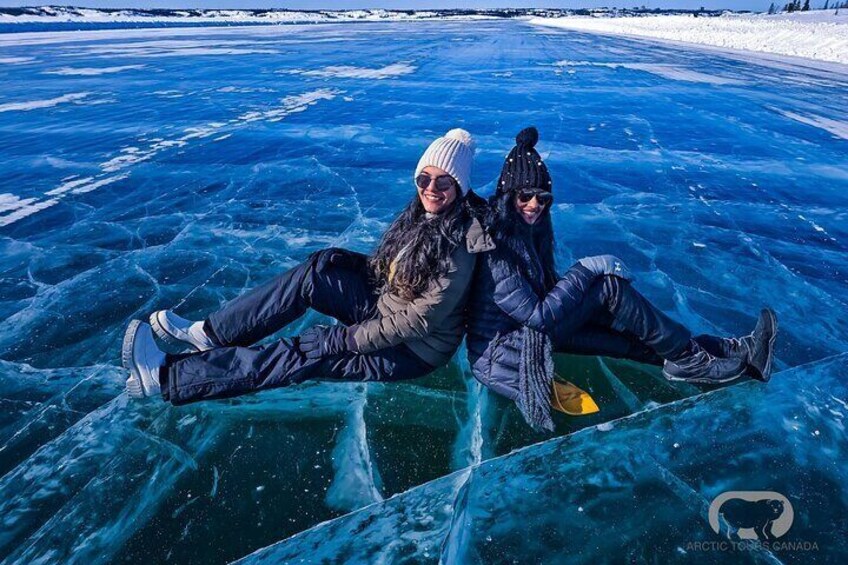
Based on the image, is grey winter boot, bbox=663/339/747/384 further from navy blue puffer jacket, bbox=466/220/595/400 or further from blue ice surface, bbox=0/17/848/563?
navy blue puffer jacket, bbox=466/220/595/400

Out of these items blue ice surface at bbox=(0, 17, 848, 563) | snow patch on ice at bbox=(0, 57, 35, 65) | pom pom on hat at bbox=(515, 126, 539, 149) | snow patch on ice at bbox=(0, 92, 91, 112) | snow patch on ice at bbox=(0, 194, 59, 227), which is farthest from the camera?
snow patch on ice at bbox=(0, 57, 35, 65)

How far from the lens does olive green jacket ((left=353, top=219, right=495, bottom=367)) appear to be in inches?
91.7

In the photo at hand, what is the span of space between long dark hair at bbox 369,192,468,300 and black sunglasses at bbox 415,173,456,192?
0.09m

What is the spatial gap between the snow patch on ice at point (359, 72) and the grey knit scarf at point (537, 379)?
13.8m

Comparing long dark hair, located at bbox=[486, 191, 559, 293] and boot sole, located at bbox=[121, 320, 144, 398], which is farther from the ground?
long dark hair, located at bbox=[486, 191, 559, 293]

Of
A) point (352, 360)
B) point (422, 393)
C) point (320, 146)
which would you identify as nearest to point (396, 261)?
point (352, 360)

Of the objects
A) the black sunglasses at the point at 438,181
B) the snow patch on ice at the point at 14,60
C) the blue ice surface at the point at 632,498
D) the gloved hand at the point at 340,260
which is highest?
the black sunglasses at the point at 438,181

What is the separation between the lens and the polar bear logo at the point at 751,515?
2.10 metres

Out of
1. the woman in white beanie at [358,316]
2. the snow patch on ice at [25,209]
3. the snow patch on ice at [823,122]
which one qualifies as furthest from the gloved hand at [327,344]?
the snow patch on ice at [823,122]

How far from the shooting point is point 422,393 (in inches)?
112

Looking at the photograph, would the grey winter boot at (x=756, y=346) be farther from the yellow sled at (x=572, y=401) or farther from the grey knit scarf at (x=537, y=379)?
the grey knit scarf at (x=537, y=379)

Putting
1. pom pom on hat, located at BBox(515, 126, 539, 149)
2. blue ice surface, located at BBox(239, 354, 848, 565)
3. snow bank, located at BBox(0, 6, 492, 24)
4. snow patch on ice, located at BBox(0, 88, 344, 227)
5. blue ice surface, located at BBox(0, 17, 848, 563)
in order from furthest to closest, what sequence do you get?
snow bank, located at BBox(0, 6, 492, 24), snow patch on ice, located at BBox(0, 88, 344, 227), pom pom on hat, located at BBox(515, 126, 539, 149), blue ice surface, located at BBox(0, 17, 848, 563), blue ice surface, located at BBox(239, 354, 848, 565)

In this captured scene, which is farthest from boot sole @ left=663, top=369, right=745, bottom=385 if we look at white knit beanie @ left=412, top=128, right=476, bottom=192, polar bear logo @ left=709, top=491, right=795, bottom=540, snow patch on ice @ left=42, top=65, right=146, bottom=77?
snow patch on ice @ left=42, top=65, right=146, bottom=77

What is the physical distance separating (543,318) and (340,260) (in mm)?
1098
